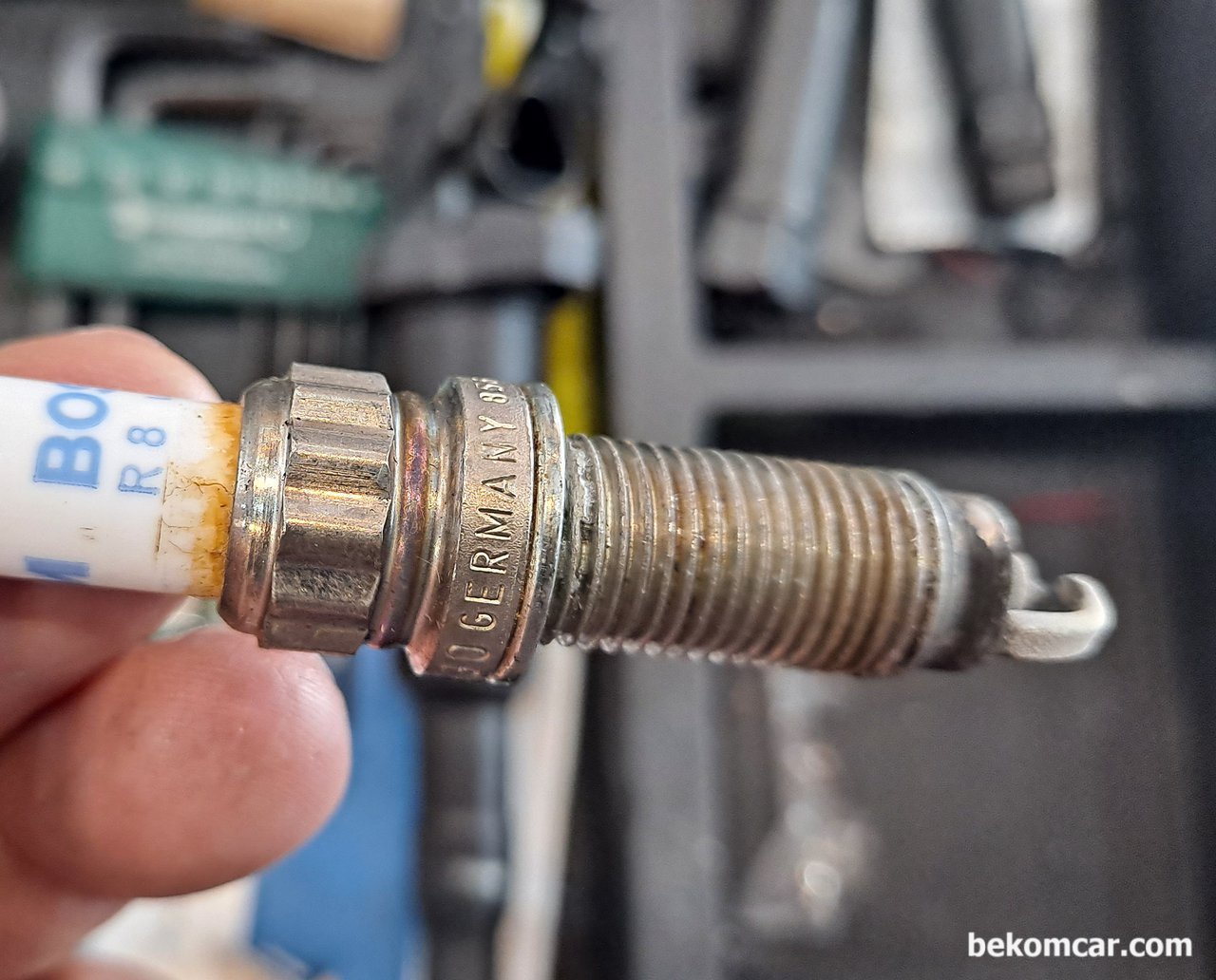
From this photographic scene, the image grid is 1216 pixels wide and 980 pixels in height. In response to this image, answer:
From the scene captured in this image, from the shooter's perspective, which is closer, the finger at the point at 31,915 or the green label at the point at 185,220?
the finger at the point at 31,915

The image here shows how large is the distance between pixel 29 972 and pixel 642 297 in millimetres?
565

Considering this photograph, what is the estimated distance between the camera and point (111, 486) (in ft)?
1.16

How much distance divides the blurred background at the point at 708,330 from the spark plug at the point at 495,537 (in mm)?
240

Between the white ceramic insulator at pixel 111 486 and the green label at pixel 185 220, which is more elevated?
the green label at pixel 185 220

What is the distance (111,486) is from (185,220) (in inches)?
20.0

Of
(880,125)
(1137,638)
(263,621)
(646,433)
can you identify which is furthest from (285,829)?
(880,125)

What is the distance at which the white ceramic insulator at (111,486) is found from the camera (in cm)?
35

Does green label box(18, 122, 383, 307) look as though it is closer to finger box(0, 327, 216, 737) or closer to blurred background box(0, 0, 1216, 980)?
blurred background box(0, 0, 1216, 980)

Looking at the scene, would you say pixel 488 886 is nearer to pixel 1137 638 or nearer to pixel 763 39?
pixel 1137 638

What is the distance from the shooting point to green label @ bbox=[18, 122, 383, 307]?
77 cm

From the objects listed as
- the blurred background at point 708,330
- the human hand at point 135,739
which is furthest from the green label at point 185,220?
the human hand at point 135,739

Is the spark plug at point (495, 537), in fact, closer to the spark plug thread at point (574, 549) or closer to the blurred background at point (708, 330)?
the spark plug thread at point (574, 549)

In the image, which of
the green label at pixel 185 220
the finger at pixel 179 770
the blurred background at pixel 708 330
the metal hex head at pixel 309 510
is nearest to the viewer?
the metal hex head at pixel 309 510

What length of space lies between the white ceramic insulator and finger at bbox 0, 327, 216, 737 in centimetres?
13
